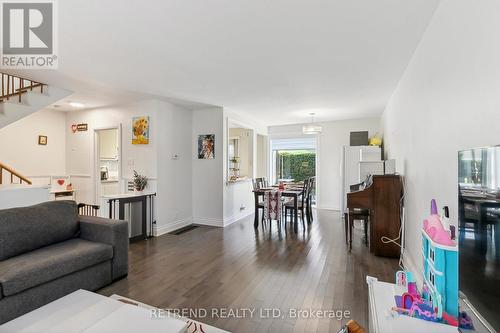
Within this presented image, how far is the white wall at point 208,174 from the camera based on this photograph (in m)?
5.02

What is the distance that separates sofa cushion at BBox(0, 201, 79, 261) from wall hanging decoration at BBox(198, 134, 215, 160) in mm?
2680

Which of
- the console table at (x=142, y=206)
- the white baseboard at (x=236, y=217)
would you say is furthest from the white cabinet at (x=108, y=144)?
the white baseboard at (x=236, y=217)

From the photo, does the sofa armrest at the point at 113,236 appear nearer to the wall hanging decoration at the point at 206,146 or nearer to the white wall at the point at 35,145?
the wall hanging decoration at the point at 206,146

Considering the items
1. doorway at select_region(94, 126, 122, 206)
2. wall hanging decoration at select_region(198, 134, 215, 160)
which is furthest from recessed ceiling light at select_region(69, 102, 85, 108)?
wall hanging decoration at select_region(198, 134, 215, 160)

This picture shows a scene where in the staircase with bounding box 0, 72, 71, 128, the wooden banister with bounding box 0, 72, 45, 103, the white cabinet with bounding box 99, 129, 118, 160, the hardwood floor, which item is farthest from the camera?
the white cabinet with bounding box 99, 129, 118, 160

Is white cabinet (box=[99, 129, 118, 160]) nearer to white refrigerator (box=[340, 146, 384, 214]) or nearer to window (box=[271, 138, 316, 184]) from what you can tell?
window (box=[271, 138, 316, 184])

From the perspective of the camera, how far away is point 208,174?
5.14 m

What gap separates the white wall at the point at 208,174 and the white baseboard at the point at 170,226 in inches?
8.5

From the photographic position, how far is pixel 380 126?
19.6 ft

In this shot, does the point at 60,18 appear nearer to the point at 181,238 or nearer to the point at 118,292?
the point at 118,292

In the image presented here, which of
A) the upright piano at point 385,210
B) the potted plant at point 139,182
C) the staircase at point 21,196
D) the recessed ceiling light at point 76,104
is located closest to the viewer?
the staircase at point 21,196

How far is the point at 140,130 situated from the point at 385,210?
4.30 m

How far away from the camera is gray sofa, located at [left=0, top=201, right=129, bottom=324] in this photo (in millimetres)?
1879

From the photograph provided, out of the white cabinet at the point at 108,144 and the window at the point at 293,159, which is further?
the window at the point at 293,159
